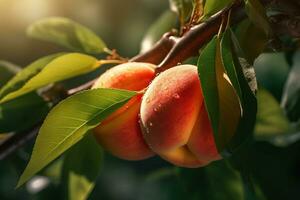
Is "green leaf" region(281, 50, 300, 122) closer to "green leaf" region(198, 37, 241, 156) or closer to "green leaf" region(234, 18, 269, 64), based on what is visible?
"green leaf" region(234, 18, 269, 64)

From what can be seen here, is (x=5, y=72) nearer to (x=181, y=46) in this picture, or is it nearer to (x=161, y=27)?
(x=161, y=27)

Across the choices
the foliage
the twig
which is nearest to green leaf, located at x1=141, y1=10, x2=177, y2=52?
the foliage

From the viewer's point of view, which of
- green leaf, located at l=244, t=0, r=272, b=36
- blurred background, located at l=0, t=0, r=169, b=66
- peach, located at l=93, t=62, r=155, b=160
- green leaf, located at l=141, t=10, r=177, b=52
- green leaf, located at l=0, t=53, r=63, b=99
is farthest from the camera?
blurred background, located at l=0, t=0, r=169, b=66

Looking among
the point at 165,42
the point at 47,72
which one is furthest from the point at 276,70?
the point at 47,72

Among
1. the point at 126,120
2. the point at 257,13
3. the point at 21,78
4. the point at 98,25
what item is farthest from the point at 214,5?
the point at 98,25

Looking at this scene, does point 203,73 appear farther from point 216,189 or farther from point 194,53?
point 216,189

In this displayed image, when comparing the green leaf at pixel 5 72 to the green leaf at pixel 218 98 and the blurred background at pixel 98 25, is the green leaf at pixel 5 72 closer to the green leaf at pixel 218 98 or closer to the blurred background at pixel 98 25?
the green leaf at pixel 218 98

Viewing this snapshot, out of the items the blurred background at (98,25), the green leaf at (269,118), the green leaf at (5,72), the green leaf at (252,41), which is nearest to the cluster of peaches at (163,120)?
the green leaf at (252,41)
